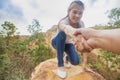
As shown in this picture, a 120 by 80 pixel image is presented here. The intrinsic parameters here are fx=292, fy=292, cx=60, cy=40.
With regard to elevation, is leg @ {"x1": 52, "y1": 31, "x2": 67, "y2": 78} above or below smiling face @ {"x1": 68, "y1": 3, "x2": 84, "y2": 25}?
below

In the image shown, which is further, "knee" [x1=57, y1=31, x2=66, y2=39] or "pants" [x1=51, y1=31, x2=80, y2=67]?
"pants" [x1=51, y1=31, x2=80, y2=67]

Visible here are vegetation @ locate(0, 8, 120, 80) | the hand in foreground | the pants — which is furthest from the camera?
vegetation @ locate(0, 8, 120, 80)

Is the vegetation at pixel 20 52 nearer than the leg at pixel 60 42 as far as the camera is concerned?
No

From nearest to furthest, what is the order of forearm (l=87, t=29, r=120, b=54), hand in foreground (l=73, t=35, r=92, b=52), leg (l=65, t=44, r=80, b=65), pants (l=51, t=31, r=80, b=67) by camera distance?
forearm (l=87, t=29, r=120, b=54)
hand in foreground (l=73, t=35, r=92, b=52)
pants (l=51, t=31, r=80, b=67)
leg (l=65, t=44, r=80, b=65)

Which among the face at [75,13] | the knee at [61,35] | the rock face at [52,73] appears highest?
the face at [75,13]

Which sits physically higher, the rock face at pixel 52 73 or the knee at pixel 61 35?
the knee at pixel 61 35

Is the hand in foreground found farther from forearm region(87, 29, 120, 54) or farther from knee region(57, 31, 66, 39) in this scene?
knee region(57, 31, 66, 39)

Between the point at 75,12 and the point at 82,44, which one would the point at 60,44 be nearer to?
the point at 75,12

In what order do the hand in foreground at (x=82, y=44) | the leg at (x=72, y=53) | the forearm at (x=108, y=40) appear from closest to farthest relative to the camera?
the forearm at (x=108, y=40) < the hand in foreground at (x=82, y=44) < the leg at (x=72, y=53)

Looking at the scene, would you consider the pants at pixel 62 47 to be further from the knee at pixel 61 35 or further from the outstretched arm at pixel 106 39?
the outstretched arm at pixel 106 39

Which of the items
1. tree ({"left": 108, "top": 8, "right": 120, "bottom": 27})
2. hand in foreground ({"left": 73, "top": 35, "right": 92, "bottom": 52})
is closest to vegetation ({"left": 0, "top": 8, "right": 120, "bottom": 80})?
tree ({"left": 108, "top": 8, "right": 120, "bottom": 27})

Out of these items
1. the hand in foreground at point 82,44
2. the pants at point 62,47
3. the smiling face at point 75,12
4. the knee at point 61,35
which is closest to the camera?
the hand in foreground at point 82,44

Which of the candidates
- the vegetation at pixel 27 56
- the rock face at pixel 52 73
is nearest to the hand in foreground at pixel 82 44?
the rock face at pixel 52 73

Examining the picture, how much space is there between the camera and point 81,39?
1.95m
